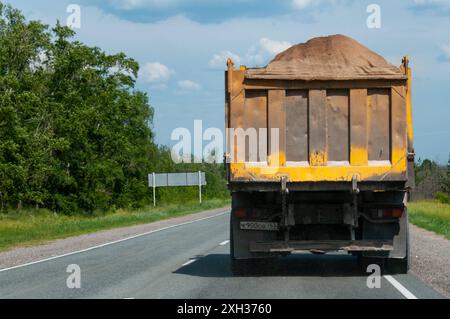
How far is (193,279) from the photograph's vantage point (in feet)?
42.7

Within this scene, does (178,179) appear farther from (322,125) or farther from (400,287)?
(400,287)

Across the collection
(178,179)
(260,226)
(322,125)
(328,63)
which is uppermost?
(328,63)

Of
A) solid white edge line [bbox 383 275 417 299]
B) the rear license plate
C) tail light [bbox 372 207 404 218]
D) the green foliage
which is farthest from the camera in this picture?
the green foliage

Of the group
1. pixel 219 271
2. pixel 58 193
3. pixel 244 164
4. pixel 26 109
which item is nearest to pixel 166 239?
pixel 219 271

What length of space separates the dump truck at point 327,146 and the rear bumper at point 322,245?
2 centimetres

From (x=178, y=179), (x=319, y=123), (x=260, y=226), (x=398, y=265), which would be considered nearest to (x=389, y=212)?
(x=398, y=265)

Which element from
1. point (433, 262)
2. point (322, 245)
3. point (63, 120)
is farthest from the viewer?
point (63, 120)

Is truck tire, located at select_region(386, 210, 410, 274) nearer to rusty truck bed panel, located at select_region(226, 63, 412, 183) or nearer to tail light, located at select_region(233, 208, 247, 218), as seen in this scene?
rusty truck bed panel, located at select_region(226, 63, 412, 183)

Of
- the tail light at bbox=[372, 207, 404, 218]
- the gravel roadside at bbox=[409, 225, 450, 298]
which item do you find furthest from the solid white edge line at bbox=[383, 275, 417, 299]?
the tail light at bbox=[372, 207, 404, 218]

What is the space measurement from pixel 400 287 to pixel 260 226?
2600 mm

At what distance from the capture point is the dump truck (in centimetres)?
1257

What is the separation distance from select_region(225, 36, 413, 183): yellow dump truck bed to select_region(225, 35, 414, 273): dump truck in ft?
0.05

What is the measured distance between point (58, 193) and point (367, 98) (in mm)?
51178

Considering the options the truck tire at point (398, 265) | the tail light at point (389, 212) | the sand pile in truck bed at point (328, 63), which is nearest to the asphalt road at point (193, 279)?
the truck tire at point (398, 265)
